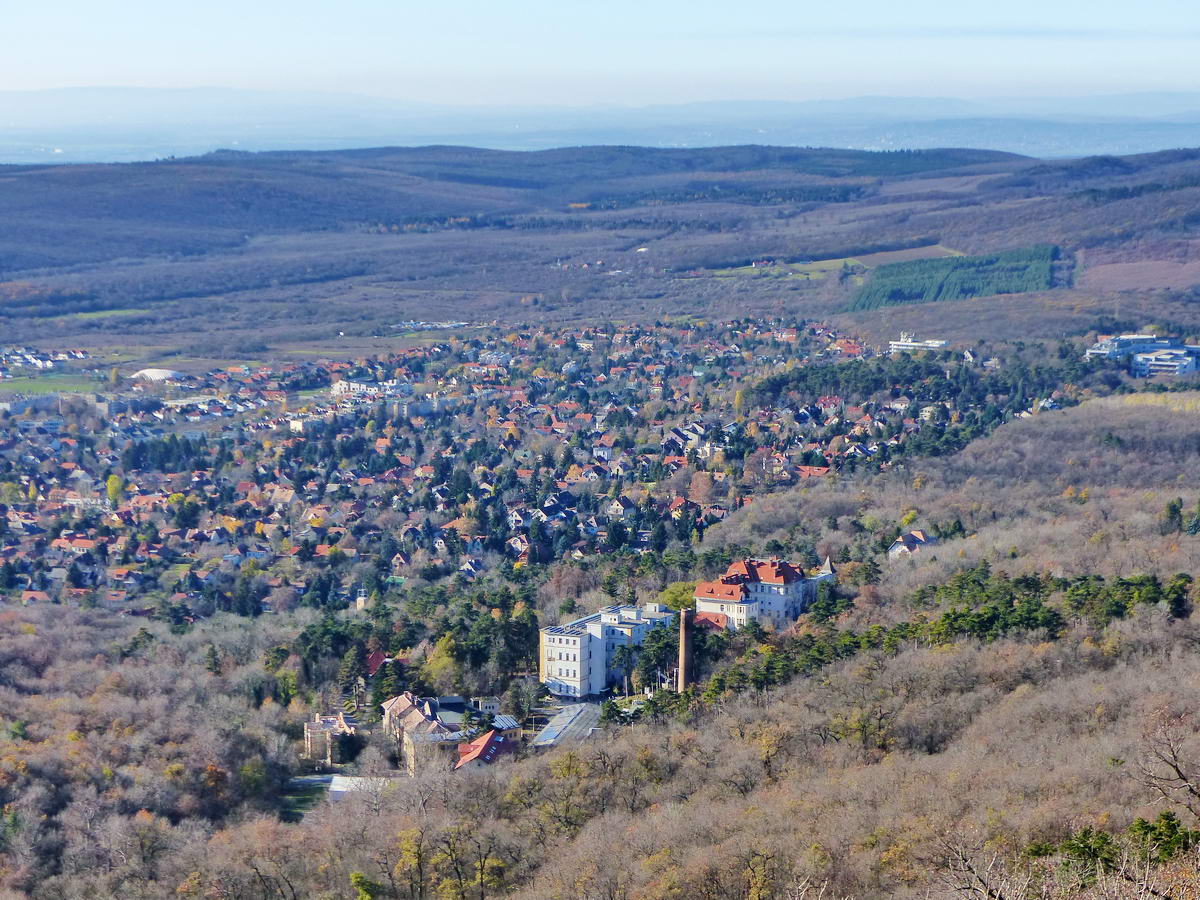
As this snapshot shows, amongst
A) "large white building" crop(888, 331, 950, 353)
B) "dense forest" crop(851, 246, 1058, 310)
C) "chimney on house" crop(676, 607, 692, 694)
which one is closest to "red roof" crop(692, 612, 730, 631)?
"chimney on house" crop(676, 607, 692, 694)

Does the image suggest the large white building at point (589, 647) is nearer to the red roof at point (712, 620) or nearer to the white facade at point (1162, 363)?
the red roof at point (712, 620)

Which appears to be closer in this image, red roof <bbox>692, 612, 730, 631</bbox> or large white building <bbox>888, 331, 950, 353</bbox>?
red roof <bbox>692, 612, 730, 631</bbox>

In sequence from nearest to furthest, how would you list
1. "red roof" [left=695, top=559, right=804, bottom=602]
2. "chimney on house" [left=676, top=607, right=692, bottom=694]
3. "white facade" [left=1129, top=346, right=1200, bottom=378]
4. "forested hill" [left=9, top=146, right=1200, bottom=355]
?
"chimney on house" [left=676, top=607, right=692, bottom=694] < "red roof" [left=695, top=559, right=804, bottom=602] < "white facade" [left=1129, top=346, right=1200, bottom=378] < "forested hill" [left=9, top=146, right=1200, bottom=355]

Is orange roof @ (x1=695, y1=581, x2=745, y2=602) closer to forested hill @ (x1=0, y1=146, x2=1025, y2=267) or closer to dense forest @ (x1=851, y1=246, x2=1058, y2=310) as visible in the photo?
dense forest @ (x1=851, y1=246, x2=1058, y2=310)

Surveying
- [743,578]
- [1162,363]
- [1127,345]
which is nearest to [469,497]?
[743,578]

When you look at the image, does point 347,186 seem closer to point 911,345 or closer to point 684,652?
point 911,345

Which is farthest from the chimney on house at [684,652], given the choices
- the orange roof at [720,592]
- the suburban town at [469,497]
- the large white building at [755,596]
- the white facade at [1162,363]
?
the white facade at [1162,363]
